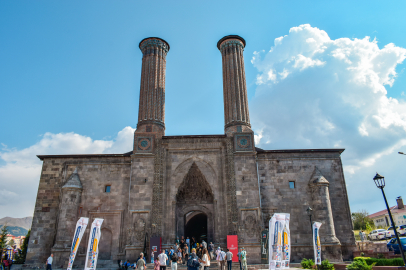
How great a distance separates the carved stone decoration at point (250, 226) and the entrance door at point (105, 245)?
8755mm

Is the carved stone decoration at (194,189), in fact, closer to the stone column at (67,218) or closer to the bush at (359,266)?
the stone column at (67,218)

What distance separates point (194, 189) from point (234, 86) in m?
8.25

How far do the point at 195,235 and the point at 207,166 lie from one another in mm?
5999

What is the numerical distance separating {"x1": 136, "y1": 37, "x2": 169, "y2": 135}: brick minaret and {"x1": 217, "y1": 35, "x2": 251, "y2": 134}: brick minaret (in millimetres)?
4783

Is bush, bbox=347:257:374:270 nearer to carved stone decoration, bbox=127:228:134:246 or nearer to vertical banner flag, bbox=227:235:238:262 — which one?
vertical banner flag, bbox=227:235:238:262

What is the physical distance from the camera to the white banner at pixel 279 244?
A: 9875mm

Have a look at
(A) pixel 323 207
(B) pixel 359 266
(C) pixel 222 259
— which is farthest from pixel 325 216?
(C) pixel 222 259

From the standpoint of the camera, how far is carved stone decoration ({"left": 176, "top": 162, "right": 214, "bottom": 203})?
65.4 ft

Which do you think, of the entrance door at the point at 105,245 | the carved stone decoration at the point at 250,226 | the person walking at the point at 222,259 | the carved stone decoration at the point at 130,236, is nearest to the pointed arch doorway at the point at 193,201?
the carved stone decoration at the point at 250,226

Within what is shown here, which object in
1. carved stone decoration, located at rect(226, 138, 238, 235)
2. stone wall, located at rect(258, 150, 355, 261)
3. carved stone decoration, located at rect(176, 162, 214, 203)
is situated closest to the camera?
carved stone decoration, located at rect(226, 138, 238, 235)

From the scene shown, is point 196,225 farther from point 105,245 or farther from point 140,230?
point 105,245

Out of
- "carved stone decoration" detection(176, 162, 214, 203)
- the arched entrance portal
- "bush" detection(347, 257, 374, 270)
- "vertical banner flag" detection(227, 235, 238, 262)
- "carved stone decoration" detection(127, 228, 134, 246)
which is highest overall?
"carved stone decoration" detection(176, 162, 214, 203)

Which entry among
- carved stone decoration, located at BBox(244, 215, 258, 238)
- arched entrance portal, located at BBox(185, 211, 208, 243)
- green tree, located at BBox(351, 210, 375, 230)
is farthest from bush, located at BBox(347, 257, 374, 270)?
green tree, located at BBox(351, 210, 375, 230)

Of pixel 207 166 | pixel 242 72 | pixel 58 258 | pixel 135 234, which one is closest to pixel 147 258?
pixel 135 234
